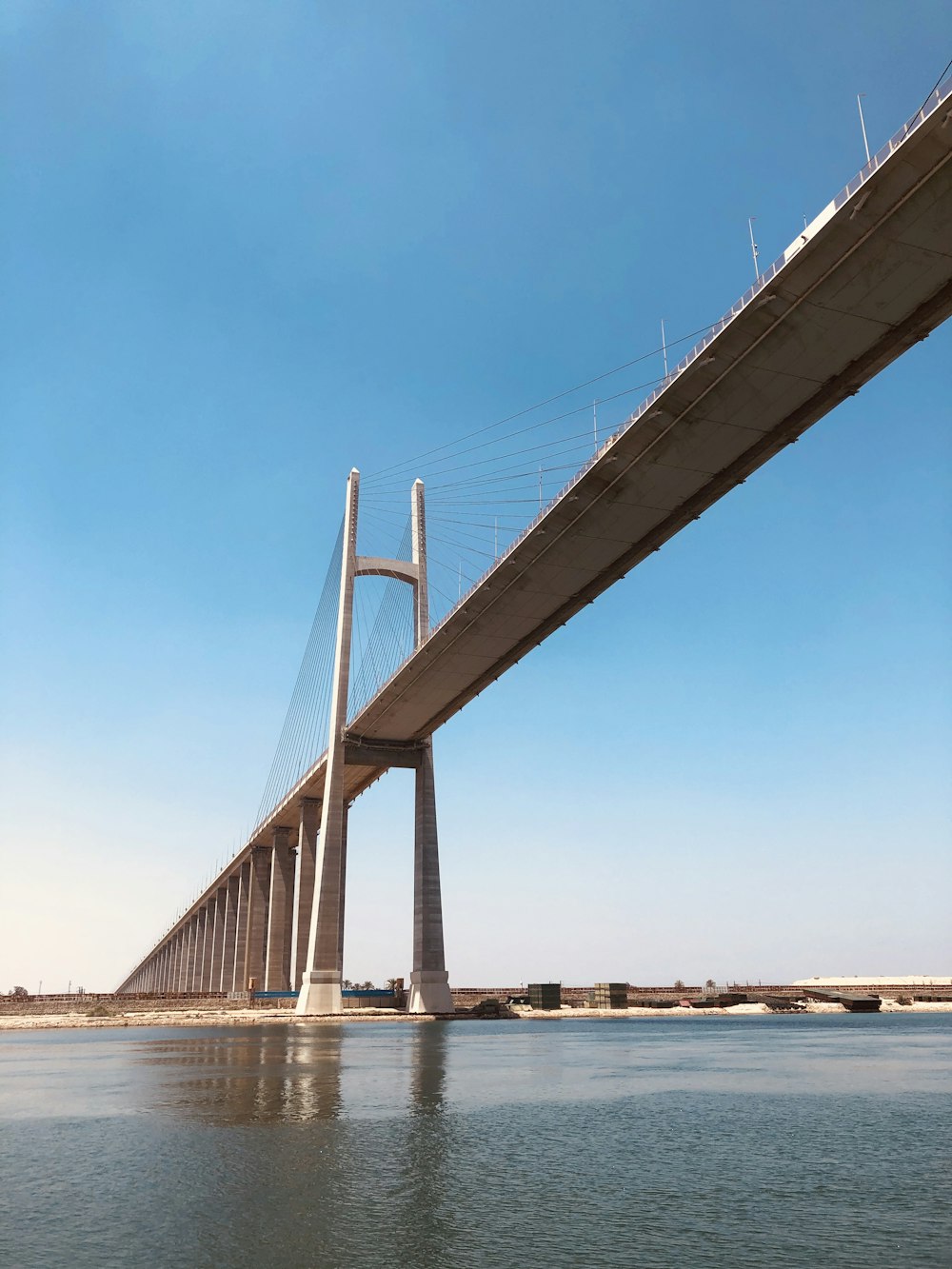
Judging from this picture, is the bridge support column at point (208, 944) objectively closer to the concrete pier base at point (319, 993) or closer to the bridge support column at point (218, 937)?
the bridge support column at point (218, 937)

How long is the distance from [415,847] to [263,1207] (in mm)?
53385

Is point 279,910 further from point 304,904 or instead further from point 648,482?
point 648,482

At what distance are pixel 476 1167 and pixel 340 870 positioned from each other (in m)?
52.5

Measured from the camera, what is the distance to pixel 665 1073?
27.1 metres

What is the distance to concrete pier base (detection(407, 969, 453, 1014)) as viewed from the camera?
61.5m

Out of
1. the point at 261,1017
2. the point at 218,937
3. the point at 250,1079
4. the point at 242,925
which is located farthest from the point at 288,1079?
the point at 218,937

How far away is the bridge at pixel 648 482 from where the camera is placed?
81.7 feet

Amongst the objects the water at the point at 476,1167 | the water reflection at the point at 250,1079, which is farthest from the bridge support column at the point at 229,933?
the water at the point at 476,1167

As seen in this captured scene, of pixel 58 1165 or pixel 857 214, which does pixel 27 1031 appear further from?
pixel 857 214

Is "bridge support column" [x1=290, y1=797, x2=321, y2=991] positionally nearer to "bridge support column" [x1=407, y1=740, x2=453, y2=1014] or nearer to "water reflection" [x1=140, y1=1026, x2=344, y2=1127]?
"bridge support column" [x1=407, y1=740, x2=453, y2=1014]

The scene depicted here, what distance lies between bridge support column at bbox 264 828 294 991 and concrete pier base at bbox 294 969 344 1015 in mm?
25929

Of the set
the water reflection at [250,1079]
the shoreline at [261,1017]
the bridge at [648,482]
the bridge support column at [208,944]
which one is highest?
the bridge at [648,482]

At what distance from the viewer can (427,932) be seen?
61188 millimetres

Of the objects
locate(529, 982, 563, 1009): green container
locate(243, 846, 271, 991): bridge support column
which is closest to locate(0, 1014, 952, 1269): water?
locate(529, 982, 563, 1009): green container
